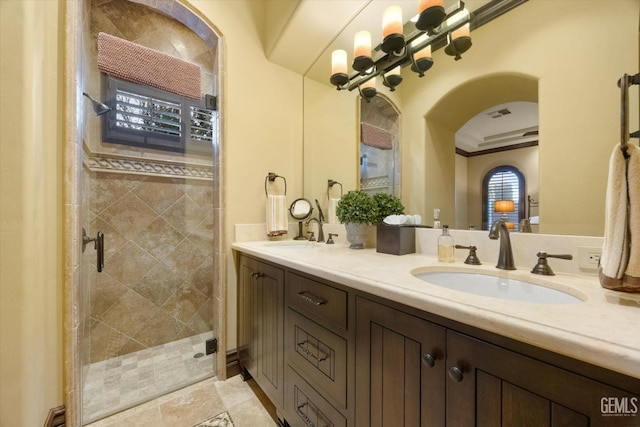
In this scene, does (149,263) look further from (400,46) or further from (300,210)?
(400,46)

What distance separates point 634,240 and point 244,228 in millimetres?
1703

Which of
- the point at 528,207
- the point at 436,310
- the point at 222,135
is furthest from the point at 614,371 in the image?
the point at 222,135

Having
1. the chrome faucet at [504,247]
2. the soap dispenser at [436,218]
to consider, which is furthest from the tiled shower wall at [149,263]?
the chrome faucet at [504,247]

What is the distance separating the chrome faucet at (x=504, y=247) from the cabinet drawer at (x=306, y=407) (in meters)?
0.77

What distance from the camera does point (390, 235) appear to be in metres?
1.22

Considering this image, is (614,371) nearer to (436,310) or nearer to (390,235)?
(436,310)

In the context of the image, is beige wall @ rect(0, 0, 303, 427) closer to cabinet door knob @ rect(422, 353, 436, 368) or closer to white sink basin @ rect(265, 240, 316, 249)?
white sink basin @ rect(265, 240, 316, 249)

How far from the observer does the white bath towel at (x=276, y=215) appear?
178 centimetres

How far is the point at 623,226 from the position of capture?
0.57 m

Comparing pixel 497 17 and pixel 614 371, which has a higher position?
pixel 497 17

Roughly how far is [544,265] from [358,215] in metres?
0.76

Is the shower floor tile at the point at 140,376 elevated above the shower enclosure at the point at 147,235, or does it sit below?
below

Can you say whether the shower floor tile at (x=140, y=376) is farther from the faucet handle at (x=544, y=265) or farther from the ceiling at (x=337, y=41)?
the ceiling at (x=337, y=41)

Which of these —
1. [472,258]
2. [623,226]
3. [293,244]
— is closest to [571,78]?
[623,226]
